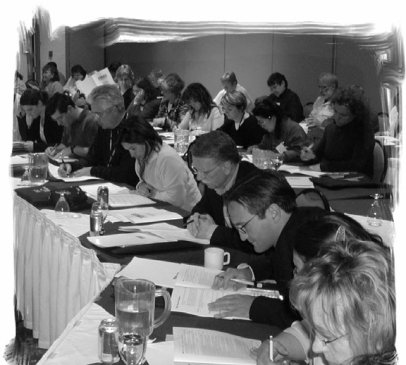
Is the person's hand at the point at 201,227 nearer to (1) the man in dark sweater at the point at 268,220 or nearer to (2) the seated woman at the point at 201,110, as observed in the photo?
(1) the man in dark sweater at the point at 268,220

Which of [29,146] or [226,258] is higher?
[29,146]

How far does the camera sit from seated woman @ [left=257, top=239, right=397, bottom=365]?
1.08 meters

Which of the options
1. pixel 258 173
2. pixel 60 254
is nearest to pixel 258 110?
pixel 60 254

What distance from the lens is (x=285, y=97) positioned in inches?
298

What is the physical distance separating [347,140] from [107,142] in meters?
1.67

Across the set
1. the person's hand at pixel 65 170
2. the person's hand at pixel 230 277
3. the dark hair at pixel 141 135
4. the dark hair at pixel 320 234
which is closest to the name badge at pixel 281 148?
the dark hair at pixel 141 135

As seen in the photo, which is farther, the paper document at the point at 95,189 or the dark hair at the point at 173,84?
the dark hair at the point at 173,84

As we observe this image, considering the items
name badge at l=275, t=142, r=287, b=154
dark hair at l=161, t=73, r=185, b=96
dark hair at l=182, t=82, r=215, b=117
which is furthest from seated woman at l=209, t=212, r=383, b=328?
dark hair at l=161, t=73, r=185, b=96

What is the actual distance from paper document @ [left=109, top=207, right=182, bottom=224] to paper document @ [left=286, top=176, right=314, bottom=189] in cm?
96

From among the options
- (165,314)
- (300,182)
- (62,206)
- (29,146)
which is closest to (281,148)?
(300,182)

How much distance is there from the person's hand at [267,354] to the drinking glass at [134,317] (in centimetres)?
27

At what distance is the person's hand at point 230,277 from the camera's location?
6.65 ft

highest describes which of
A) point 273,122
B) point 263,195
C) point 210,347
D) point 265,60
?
point 265,60

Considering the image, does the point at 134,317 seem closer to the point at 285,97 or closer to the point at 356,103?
the point at 356,103
